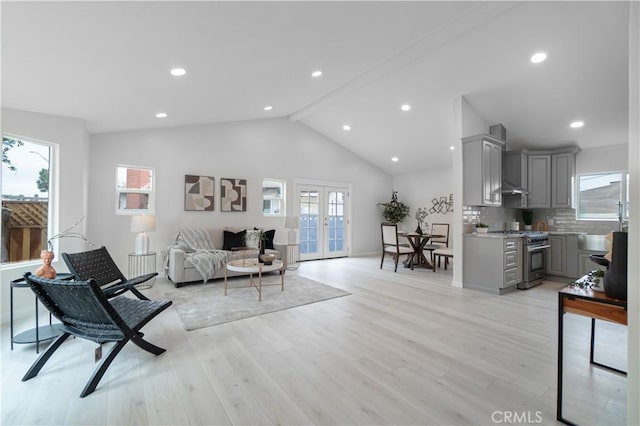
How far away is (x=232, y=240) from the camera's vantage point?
18.3 ft

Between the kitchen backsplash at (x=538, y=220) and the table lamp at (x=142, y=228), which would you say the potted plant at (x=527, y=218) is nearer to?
the kitchen backsplash at (x=538, y=220)

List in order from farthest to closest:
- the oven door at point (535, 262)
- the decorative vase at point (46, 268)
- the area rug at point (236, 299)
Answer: the oven door at point (535, 262)
the area rug at point (236, 299)
the decorative vase at point (46, 268)

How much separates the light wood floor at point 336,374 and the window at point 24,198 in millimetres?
823

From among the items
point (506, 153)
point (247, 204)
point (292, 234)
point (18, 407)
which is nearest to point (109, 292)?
point (18, 407)

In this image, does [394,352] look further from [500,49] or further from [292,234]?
[292,234]

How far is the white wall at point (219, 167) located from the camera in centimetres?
474

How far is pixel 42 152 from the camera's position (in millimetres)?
3396

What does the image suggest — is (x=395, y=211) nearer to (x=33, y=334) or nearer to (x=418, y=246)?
(x=418, y=246)

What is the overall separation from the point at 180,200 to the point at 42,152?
2175mm

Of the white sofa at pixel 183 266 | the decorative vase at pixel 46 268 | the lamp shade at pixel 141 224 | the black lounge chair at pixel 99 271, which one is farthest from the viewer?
the white sofa at pixel 183 266

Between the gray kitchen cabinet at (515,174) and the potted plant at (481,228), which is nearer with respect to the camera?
the potted plant at (481,228)

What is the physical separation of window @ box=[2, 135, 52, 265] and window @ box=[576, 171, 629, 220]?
26.8 ft

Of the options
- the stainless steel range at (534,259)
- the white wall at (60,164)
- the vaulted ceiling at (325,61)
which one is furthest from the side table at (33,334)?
the stainless steel range at (534,259)

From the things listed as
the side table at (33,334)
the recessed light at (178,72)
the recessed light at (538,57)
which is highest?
the recessed light at (538,57)
